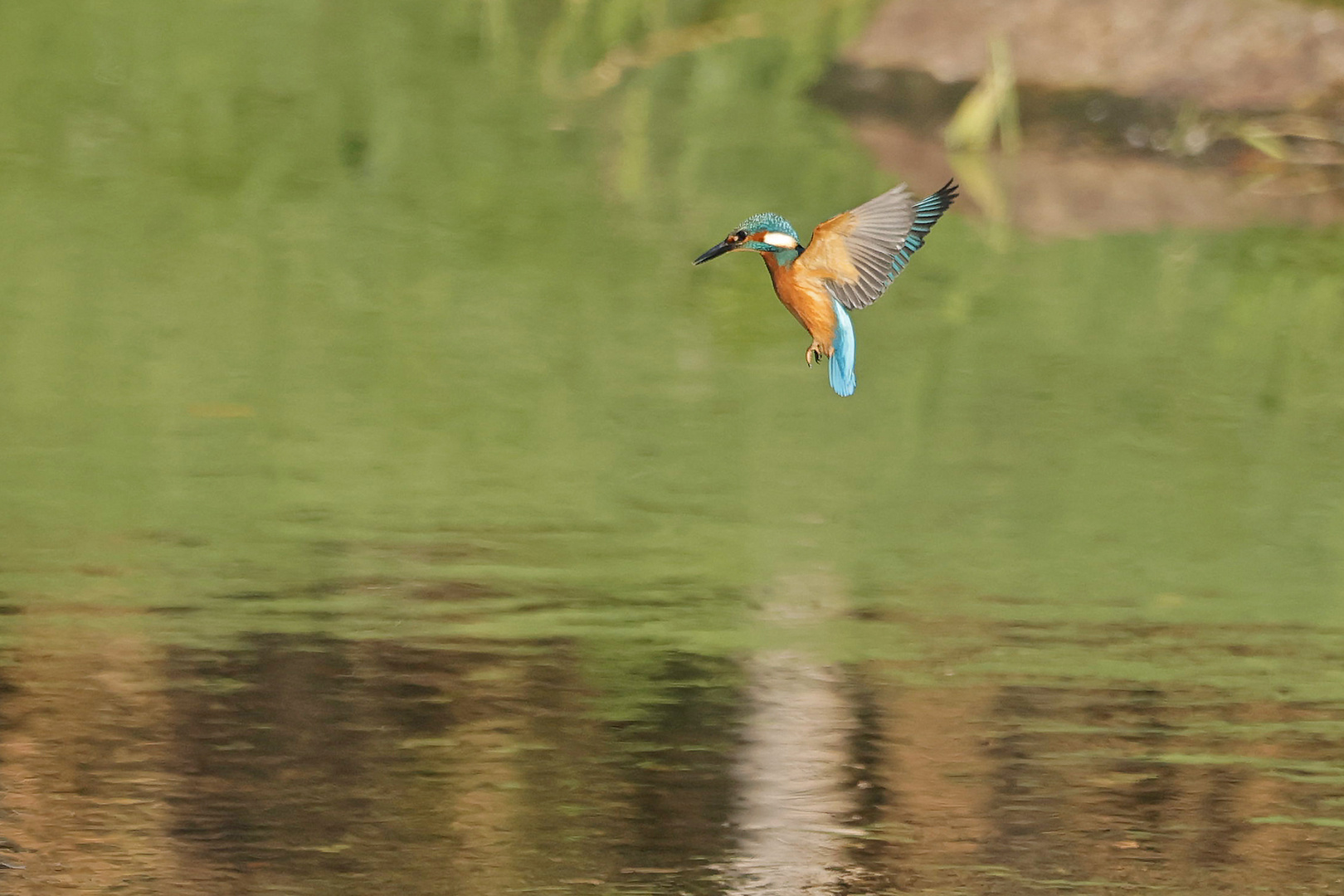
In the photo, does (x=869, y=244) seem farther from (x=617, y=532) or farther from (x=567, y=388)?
(x=567, y=388)

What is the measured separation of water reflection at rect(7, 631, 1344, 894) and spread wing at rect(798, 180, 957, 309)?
0.70 m

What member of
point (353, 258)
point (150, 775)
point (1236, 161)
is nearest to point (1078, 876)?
point (150, 775)

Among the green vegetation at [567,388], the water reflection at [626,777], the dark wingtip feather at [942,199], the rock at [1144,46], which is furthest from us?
the rock at [1144,46]

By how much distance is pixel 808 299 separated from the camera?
Answer: 9.21 feet

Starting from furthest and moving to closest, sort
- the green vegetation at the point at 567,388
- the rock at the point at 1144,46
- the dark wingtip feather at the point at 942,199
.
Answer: the rock at the point at 1144,46
the green vegetation at the point at 567,388
the dark wingtip feather at the point at 942,199

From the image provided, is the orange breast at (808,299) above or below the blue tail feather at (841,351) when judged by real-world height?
above

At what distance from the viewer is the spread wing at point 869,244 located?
278 centimetres

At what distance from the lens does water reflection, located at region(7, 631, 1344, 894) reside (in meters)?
2.87

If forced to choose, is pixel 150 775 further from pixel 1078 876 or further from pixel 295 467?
pixel 295 467

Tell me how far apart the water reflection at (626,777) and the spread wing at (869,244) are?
70 cm

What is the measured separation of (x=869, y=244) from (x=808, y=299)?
96 mm

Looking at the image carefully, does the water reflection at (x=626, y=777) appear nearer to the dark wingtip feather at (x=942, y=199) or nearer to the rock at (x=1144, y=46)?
the dark wingtip feather at (x=942, y=199)

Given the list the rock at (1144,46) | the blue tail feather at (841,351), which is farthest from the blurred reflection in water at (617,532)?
the rock at (1144,46)

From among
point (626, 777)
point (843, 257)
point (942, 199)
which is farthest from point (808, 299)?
point (626, 777)
